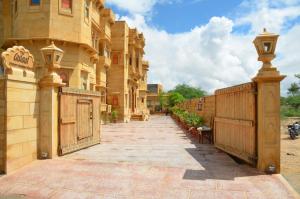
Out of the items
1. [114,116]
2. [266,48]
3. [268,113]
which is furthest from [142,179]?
[114,116]

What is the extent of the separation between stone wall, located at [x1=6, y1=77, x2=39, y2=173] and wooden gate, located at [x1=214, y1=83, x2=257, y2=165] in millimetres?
5821

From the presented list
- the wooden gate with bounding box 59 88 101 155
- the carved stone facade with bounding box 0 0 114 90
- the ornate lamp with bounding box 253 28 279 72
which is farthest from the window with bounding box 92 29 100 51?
the ornate lamp with bounding box 253 28 279 72

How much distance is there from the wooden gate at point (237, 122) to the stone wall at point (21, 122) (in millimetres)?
5821

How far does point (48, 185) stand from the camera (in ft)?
19.5

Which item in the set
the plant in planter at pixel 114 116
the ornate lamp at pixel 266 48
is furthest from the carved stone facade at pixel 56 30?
the ornate lamp at pixel 266 48

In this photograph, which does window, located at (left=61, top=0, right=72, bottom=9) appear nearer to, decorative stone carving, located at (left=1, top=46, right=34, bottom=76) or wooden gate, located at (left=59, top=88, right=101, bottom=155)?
wooden gate, located at (left=59, top=88, right=101, bottom=155)

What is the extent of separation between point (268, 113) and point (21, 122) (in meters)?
6.25

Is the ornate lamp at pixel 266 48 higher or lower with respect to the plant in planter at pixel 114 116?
higher

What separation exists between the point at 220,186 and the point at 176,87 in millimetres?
83543

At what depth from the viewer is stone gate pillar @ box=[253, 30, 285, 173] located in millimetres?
6914

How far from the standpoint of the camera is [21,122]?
7.55 m

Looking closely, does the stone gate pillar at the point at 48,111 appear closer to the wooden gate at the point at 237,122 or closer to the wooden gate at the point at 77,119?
the wooden gate at the point at 77,119

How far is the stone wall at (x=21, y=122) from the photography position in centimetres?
705

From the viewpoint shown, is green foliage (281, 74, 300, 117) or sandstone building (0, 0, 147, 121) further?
green foliage (281, 74, 300, 117)
